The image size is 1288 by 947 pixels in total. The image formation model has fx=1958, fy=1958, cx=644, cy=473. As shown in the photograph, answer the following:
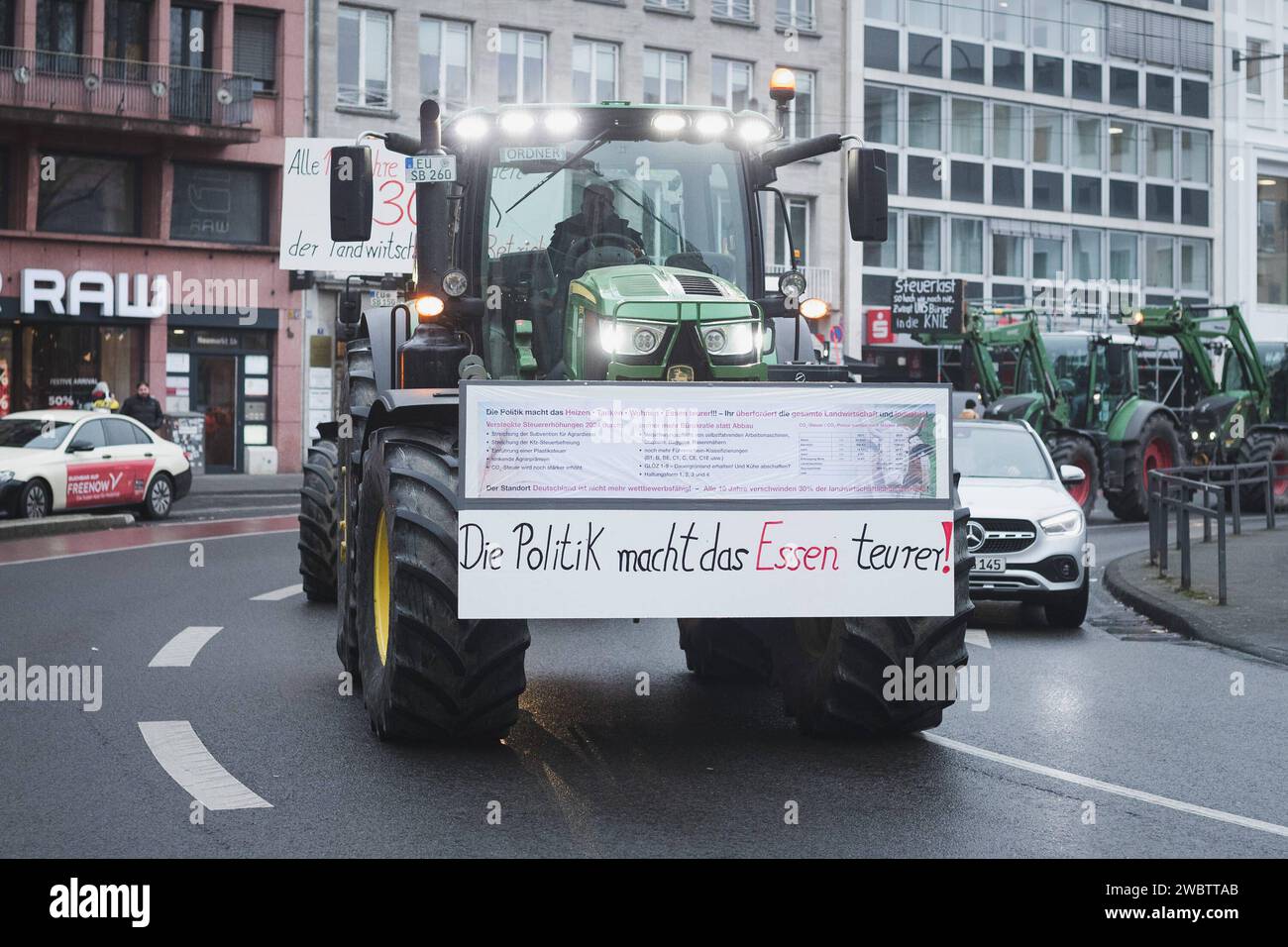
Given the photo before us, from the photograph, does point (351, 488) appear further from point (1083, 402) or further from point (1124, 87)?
point (1124, 87)

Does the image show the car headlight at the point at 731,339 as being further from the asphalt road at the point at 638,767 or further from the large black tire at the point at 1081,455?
the large black tire at the point at 1081,455

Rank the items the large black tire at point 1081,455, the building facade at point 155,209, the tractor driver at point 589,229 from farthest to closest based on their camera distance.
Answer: the building facade at point 155,209 → the large black tire at point 1081,455 → the tractor driver at point 589,229

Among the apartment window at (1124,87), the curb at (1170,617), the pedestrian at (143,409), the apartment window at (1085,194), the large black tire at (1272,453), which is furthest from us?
the apartment window at (1124,87)

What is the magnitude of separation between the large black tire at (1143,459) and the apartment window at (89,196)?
70.8 feet

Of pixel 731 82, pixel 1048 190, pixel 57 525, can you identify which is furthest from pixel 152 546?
pixel 1048 190

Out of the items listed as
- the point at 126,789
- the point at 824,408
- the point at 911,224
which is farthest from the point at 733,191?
the point at 911,224

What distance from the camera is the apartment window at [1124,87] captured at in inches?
2291

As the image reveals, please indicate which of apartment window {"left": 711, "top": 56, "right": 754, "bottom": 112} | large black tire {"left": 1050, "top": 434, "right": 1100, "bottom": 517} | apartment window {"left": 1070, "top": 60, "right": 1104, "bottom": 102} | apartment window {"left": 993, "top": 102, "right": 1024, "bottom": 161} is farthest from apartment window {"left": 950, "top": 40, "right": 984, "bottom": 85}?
large black tire {"left": 1050, "top": 434, "right": 1100, "bottom": 517}

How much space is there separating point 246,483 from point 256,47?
35.0 ft

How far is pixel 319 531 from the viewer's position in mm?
14992

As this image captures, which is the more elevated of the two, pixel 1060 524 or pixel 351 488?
pixel 351 488

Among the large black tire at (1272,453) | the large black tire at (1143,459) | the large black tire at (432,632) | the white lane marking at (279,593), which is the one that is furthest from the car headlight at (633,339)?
the large black tire at (1272,453)
